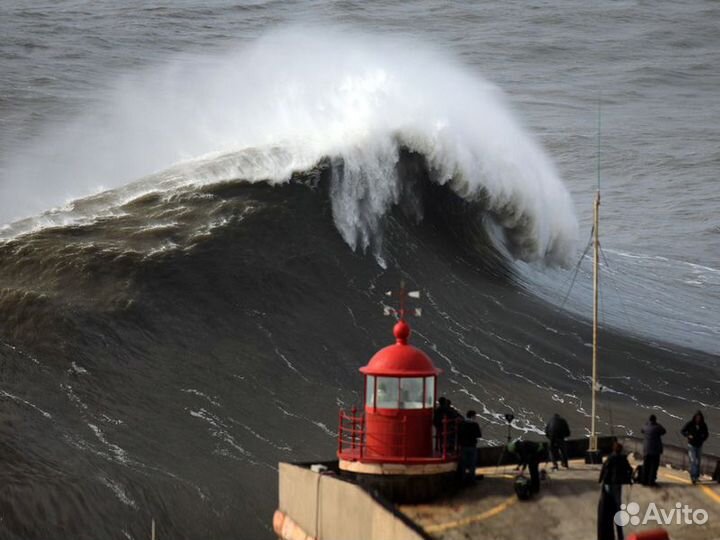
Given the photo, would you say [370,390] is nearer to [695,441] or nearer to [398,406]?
[398,406]

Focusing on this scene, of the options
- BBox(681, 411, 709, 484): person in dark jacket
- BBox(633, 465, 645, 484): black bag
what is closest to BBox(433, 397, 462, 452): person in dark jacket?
BBox(633, 465, 645, 484): black bag

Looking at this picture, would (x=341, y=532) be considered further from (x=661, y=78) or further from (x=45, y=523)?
(x=661, y=78)

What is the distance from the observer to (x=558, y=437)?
545 inches

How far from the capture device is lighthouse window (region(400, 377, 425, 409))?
42.0 feet

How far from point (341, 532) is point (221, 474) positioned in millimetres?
3939

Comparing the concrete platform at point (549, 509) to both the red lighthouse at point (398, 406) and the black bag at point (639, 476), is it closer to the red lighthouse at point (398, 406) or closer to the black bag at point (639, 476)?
the black bag at point (639, 476)

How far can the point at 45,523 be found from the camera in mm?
14891

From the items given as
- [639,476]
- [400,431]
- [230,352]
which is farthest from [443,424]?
Result: [230,352]

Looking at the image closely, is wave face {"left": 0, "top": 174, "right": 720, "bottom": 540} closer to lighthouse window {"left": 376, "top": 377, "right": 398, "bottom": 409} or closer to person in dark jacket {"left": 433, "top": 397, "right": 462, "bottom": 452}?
person in dark jacket {"left": 433, "top": 397, "right": 462, "bottom": 452}

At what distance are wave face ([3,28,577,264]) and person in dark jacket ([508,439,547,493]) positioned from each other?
11.9m

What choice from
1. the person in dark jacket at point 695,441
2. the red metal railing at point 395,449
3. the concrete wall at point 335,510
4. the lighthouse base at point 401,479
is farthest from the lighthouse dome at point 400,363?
the person in dark jacket at point 695,441

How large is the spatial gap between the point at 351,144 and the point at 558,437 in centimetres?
1472

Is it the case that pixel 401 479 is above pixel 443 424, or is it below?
below

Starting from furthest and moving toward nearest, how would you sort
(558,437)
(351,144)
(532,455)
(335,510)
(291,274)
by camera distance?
(351,144) < (291,274) < (558,437) < (532,455) < (335,510)
